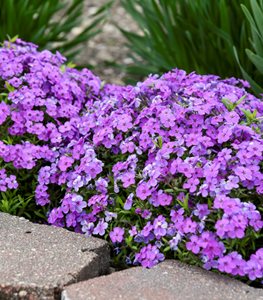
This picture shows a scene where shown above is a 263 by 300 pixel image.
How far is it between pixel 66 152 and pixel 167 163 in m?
0.48

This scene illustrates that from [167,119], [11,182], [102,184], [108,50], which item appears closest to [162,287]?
[102,184]

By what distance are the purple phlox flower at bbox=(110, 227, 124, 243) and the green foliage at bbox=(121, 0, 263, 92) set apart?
1.11m

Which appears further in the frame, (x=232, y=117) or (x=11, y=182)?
(x=11, y=182)

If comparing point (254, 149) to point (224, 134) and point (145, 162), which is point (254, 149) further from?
point (145, 162)

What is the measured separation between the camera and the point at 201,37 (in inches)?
131

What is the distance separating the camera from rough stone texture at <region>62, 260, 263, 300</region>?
6.66 feet

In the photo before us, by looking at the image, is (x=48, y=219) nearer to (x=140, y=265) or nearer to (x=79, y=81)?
(x=140, y=265)

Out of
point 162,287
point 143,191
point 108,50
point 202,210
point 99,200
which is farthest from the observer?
point 108,50

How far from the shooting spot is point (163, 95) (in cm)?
261

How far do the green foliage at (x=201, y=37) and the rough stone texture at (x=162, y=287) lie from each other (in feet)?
4.04

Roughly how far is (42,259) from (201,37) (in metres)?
1.53

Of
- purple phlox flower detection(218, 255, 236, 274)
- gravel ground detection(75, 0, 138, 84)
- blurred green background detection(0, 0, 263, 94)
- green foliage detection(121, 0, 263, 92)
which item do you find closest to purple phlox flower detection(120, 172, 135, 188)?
purple phlox flower detection(218, 255, 236, 274)

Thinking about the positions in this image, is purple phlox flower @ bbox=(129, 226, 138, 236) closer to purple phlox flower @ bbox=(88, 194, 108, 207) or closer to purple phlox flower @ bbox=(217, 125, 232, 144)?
purple phlox flower @ bbox=(88, 194, 108, 207)

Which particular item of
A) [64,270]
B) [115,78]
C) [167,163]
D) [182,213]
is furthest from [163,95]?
[115,78]
